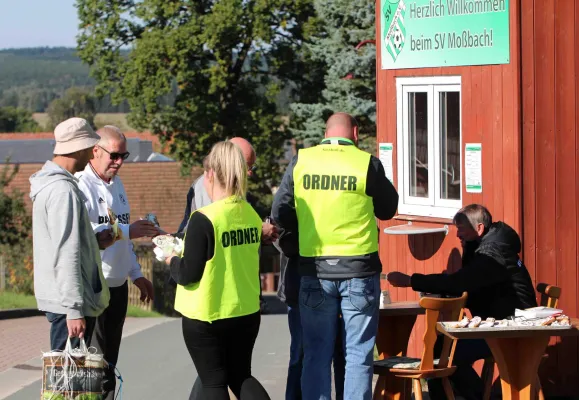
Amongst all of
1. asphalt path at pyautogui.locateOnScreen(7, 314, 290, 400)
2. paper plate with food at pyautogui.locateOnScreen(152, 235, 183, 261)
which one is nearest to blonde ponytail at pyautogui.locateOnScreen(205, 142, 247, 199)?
paper plate with food at pyautogui.locateOnScreen(152, 235, 183, 261)

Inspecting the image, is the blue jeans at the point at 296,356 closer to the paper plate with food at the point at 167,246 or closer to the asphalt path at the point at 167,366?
the paper plate with food at the point at 167,246

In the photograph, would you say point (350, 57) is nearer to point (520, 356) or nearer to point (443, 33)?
point (443, 33)

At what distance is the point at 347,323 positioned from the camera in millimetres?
6254

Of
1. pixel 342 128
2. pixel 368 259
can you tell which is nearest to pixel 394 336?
pixel 368 259

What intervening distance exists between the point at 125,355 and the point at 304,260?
589cm

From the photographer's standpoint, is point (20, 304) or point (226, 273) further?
point (20, 304)

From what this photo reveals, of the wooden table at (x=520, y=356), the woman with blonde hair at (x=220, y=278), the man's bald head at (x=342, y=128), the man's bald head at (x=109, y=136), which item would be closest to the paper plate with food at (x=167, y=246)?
the woman with blonde hair at (x=220, y=278)

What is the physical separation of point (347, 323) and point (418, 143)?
3003 mm

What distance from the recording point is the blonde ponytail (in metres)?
5.57

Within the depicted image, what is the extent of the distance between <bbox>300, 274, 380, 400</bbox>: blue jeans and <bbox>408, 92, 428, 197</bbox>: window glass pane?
8.83 feet

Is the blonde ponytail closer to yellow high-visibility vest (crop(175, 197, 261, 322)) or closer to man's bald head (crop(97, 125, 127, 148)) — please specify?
yellow high-visibility vest (crop(175, 197, 261, 322))

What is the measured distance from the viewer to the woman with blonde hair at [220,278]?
217 inches

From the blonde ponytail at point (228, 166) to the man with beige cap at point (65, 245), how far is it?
0.77 m

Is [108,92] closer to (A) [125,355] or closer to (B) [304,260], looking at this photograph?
(A) [125,355]
